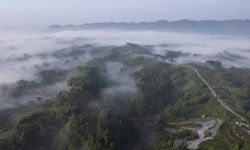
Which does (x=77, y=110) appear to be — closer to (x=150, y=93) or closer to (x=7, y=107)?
(x=7, y=107)

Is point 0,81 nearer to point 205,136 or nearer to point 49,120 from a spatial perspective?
point 49,120

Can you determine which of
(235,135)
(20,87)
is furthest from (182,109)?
(20,87)

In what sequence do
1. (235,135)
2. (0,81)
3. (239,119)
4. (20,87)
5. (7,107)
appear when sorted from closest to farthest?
(235,135), (239,119), (7,107), (20,87), (0,81)

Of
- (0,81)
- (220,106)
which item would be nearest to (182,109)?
(220,106)

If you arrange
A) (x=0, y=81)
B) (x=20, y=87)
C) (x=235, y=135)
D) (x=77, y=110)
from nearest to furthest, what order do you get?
1. (x=235, y=135)
2. (x=77, y=110)
3. (x=20, y=87)
4. (x=0, y=81)

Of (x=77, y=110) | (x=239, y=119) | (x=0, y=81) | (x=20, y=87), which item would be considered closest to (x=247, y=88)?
(x=239, y=119)

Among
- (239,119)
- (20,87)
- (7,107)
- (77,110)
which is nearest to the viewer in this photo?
(239,119)

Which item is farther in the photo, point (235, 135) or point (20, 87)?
point (20, 87)

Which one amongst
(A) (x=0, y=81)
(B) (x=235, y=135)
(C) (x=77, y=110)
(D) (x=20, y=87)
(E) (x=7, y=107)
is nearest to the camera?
(B) (x=235, y=135)
